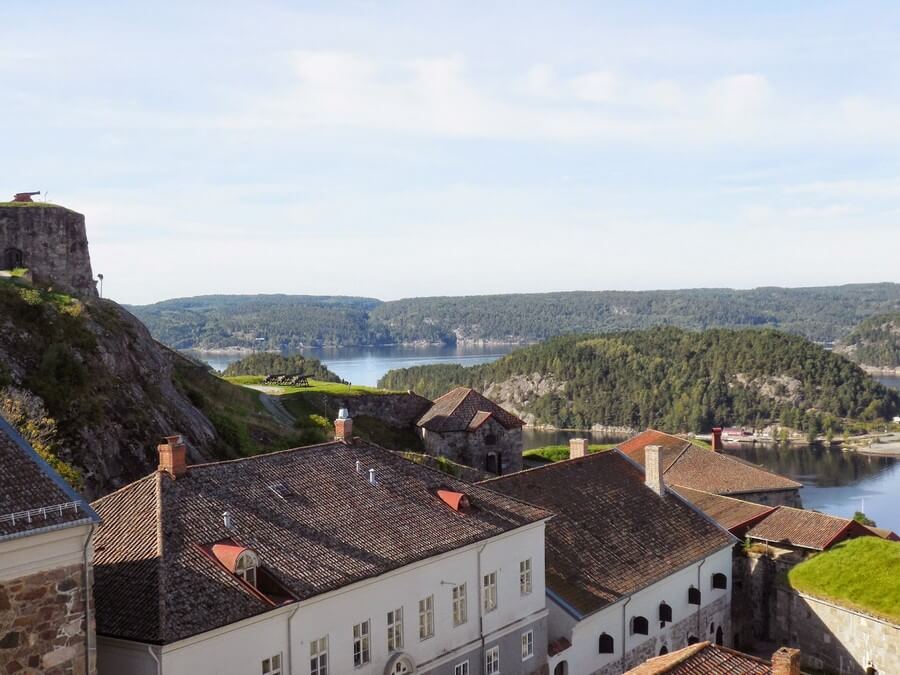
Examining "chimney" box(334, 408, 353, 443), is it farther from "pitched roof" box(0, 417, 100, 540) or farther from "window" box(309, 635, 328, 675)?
"pitched roof" box(0, 417, 100, 540)

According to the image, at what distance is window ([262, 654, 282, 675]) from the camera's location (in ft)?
60.3

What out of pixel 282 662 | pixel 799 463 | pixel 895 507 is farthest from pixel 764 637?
pixel 799 463

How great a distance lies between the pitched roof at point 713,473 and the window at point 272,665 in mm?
31059

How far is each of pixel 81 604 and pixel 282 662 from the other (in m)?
5.12

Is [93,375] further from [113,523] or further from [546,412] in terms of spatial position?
[546,412]

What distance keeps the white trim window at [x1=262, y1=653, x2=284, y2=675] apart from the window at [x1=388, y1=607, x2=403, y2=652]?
11.2 feet

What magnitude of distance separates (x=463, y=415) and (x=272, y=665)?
31927 mm

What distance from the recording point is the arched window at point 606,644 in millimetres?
28219

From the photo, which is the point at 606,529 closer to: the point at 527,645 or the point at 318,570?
the point at 527,645

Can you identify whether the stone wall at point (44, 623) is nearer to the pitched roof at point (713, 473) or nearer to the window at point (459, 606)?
the window at point (459, 606)

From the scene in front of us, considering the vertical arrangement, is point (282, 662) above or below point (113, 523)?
below

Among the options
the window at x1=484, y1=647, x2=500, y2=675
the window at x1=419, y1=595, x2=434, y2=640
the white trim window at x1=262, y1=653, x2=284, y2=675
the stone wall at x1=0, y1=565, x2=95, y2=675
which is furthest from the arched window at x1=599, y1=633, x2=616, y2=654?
the stone wall at x1=0, y1=565, x2=95, y2=675

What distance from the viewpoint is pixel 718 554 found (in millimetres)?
34500

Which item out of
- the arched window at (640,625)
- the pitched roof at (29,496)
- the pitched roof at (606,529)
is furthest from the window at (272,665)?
the arched window at (640,625)
